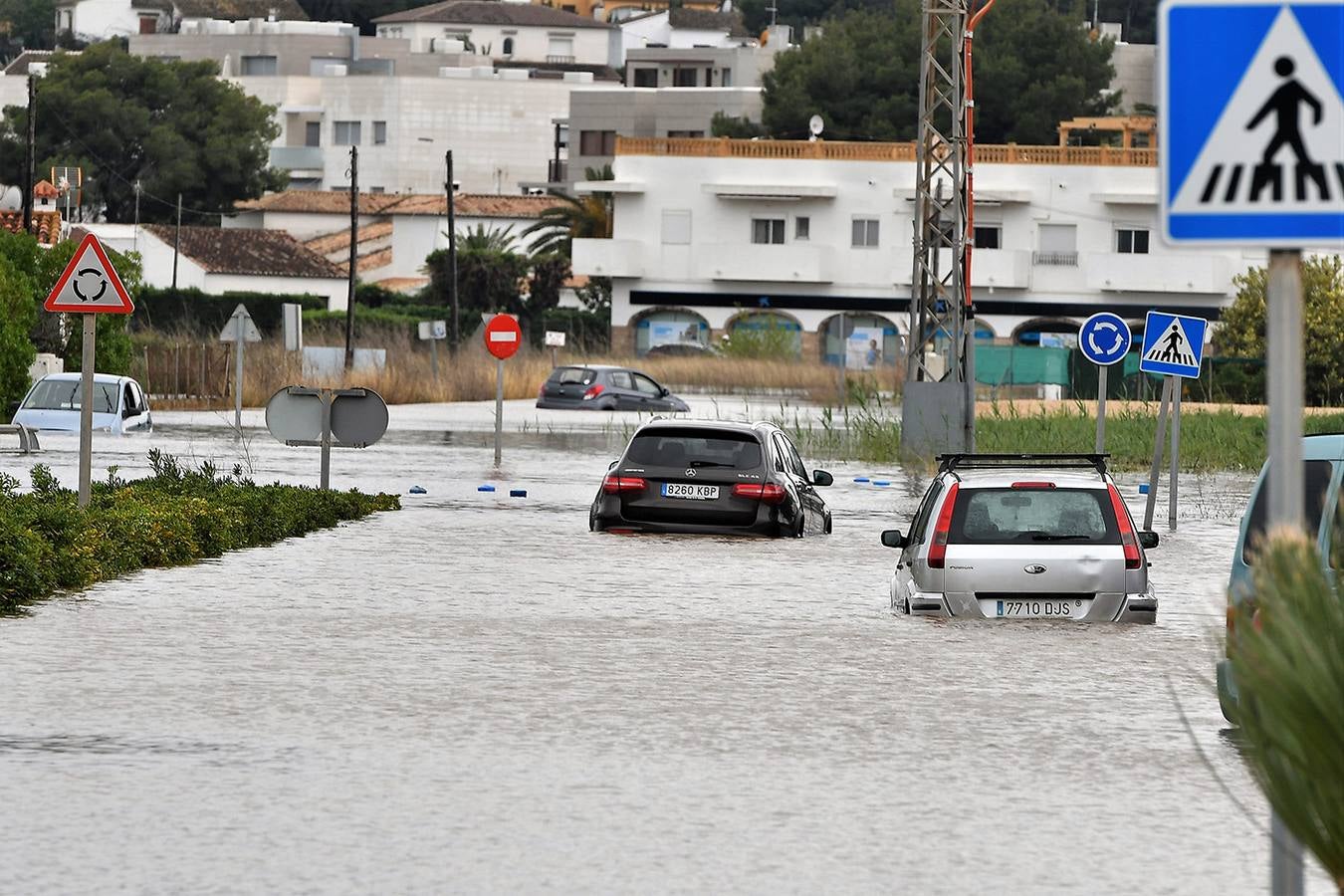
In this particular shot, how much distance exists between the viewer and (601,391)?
66688 mm

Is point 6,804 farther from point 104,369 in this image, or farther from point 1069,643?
point 104,369

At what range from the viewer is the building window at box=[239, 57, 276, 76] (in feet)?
514

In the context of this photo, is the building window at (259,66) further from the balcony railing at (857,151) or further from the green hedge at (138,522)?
the green hedge at (138,522)

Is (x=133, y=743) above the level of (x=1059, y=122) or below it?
below

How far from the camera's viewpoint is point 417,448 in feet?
148

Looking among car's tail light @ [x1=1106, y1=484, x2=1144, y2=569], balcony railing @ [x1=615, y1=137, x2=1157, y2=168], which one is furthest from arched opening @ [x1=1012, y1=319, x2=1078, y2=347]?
car's tail light @ [x1=1106, y1=484, x2=1144, y2=569]

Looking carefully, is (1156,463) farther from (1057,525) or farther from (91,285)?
(91,285)

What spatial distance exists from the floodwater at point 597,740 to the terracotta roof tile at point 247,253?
8953cm

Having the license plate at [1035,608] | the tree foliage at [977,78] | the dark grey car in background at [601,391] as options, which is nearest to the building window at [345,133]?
the tree foliage at [977,78]

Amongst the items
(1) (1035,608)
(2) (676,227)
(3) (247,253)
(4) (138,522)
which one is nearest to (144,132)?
(3) (247,253)

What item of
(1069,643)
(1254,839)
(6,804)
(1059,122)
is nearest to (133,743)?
(6,804)

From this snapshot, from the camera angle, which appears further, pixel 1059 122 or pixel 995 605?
pixel 1059 122

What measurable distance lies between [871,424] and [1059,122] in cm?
7007

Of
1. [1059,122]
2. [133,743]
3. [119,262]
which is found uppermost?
[1059,122]
